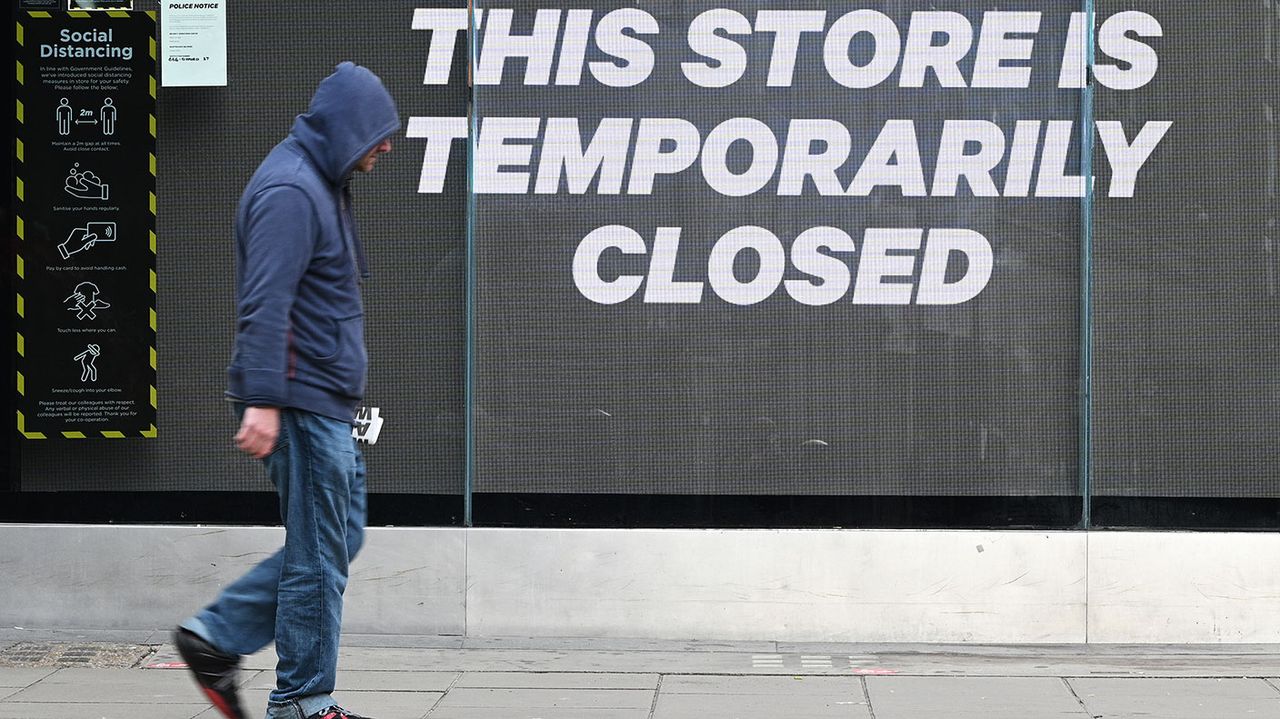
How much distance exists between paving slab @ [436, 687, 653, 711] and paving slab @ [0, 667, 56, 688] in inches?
61.4

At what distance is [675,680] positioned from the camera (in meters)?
5.41

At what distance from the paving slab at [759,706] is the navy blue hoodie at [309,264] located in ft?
5.34

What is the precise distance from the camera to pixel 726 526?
618 cm

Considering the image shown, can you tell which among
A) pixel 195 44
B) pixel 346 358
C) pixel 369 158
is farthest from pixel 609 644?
pixel 195 44

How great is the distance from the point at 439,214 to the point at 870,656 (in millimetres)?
2551

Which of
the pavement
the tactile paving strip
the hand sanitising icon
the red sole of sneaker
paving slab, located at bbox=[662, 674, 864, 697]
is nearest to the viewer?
the red sole of sneaker

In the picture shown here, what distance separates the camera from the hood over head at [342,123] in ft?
13.2

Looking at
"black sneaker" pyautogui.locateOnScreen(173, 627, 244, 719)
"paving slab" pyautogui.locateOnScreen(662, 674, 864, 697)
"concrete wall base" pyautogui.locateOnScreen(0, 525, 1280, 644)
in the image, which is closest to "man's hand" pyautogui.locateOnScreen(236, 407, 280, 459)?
"black sneaker" pyautogui.locateOnScreen(173, 627, 244, 719)

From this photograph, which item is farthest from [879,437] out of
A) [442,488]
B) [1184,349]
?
[442,488]

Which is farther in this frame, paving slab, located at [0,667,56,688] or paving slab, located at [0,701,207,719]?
paving slab, located at [0,667,56,688]

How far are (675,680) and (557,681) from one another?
0.43 m

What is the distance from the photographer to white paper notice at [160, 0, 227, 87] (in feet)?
20.5

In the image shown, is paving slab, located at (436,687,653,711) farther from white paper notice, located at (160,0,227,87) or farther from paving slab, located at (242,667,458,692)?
white paper notice, located at (160,0,227,87)

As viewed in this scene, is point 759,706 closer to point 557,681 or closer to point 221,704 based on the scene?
point 557,681
